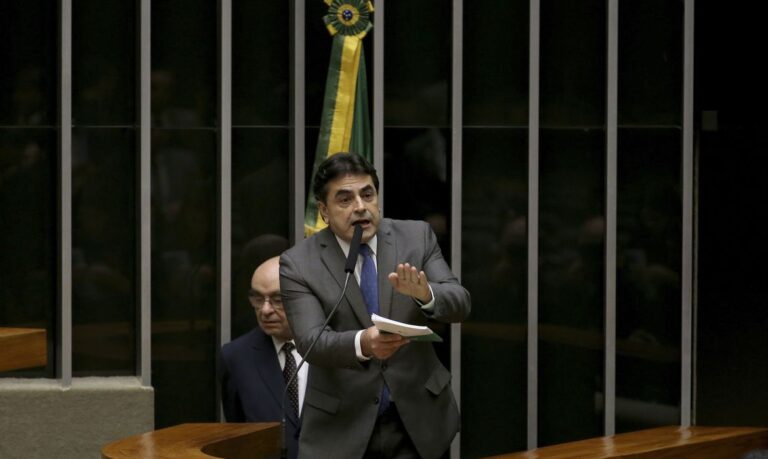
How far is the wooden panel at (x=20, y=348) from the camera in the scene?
13.5 feet

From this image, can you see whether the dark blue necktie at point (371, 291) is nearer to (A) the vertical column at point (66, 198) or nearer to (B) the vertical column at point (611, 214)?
(A) the vertical column at point (66, 198)

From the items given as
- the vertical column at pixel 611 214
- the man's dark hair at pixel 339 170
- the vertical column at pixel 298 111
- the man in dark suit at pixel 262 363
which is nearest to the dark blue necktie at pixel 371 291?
the man's dark hair at pixel 339 170

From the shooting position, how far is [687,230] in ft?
19.3

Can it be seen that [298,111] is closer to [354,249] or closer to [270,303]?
[270,303]

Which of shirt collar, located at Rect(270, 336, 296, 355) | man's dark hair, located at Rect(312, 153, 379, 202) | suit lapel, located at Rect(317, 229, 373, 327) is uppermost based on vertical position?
man's dark hair, located at Rect(312, 153, 379, 202)

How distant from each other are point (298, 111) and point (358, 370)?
2367 mm

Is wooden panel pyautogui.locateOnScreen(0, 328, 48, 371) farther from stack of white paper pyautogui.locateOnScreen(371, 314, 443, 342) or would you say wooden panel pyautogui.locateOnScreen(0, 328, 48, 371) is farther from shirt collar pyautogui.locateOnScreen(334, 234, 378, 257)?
stack of white paper pyautogui.locateOnScreen(371, 314, 443, 342)

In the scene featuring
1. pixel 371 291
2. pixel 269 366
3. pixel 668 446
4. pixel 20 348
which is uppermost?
pixel 371 291

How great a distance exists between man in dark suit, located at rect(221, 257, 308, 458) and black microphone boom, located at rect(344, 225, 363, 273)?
1.22m

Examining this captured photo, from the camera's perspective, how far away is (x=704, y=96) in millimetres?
5871

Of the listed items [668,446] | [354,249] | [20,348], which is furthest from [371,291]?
[20,348]

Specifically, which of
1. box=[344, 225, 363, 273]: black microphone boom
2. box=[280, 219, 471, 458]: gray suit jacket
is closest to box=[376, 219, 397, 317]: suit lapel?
box=[280, 219, 471, 458]: gray suit jacket

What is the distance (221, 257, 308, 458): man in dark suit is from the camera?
464cm

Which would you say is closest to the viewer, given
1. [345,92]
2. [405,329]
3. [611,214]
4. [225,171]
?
[405,329]
